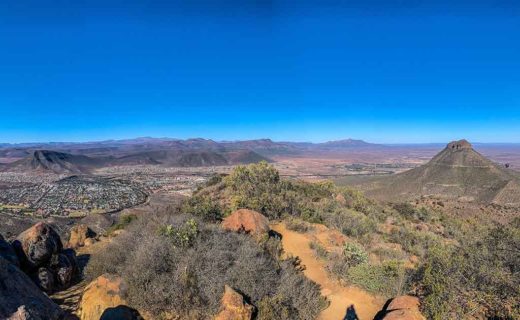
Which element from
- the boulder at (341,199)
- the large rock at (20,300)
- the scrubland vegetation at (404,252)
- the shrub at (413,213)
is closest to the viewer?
the large rock at (20,300)

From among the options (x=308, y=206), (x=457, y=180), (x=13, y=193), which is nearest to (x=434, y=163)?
(x=457, y=180)

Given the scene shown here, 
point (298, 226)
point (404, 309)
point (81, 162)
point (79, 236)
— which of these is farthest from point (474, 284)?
point (81, 162)

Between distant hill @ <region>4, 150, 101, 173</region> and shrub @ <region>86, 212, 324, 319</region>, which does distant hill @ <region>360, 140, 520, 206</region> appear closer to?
shrub @ <region>86, 212, 324, 319</region>

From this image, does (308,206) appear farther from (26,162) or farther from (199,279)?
(26,162)

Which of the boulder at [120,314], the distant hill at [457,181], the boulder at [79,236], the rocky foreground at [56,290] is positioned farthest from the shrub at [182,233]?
the distant hill at [457,181]

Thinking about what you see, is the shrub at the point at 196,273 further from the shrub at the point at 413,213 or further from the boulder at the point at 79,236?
the shrub at the point at 413,213

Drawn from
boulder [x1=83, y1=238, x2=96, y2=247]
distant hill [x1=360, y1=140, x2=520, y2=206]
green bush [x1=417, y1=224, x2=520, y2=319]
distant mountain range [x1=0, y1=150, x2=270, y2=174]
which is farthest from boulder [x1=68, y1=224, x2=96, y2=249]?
distant mountain range [x1=0, y1=150, x2=270, y2=174]

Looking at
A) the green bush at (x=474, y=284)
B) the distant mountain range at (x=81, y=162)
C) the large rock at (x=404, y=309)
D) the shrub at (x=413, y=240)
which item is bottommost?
the distant mountain range at (x=81, y=162)
